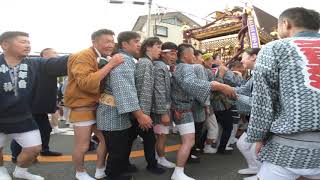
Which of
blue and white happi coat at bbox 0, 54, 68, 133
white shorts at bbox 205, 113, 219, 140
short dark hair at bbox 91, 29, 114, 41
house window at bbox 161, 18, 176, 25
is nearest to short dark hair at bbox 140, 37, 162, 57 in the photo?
short dark hair at bbox 91, 29, 114, 41

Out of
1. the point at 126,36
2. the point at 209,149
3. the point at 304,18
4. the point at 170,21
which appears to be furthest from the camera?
the point at 170,21

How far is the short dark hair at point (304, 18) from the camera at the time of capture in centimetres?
189

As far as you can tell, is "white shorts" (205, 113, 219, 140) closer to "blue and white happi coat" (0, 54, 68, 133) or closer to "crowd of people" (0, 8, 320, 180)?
"crowd of people" (0, 8, 320, 180)

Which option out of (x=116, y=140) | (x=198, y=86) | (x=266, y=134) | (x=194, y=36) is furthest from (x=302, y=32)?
(x=194, y=36)

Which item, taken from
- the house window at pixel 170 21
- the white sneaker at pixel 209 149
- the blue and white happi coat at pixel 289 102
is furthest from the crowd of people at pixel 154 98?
the house window at pixel 170 21

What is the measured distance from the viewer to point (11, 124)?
10.9 feet

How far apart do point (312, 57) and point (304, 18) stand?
0.90ft

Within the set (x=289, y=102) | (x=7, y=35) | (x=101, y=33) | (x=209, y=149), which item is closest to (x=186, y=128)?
(x=101, y=33)

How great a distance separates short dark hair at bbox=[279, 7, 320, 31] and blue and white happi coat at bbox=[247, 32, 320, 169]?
0.05 meters

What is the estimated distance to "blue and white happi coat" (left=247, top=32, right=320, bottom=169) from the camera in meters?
1.74

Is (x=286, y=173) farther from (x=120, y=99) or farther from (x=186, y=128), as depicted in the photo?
(x=186, y=128)

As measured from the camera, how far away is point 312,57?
177 cm

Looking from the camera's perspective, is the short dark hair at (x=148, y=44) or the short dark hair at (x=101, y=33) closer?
the short dark hair at (x=101, y=33)

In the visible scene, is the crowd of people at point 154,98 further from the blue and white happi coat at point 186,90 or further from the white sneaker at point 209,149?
the white sneaker at point 209,149
